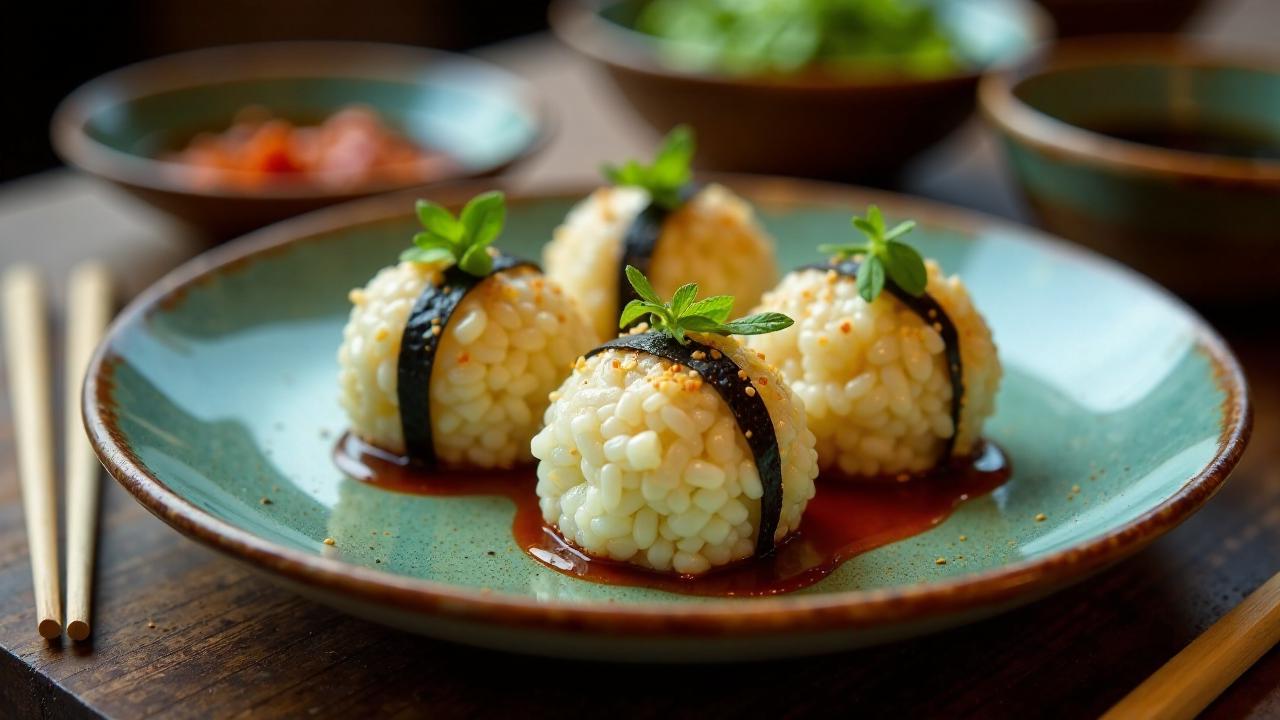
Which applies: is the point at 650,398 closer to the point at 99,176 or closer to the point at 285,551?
the point at 285,551

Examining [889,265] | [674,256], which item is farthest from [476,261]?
[889,265]

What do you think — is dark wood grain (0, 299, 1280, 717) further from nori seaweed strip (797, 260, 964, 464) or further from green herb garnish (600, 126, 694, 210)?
green herb garnish (600, 126, 694, 210)

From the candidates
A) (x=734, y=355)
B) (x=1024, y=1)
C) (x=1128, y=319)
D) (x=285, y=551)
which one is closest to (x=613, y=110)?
(x=1024, y=1)

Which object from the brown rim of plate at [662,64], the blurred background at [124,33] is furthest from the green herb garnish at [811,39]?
the blurred background at [124,33]

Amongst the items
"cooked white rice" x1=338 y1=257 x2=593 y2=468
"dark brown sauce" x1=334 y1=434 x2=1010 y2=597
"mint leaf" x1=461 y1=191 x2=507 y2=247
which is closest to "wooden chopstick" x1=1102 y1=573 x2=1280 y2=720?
"dark brown sauce" x1=334 y1=434 x2=1010 y2=597

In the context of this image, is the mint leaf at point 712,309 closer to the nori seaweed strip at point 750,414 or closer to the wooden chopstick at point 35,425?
the nori seaweed strip at point 750,414

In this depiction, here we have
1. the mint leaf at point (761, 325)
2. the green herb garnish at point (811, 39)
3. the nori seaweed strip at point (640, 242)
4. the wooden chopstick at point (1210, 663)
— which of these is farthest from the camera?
the green herb garnish at point (811, 39)
